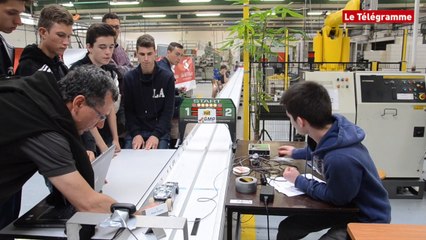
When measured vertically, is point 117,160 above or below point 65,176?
below

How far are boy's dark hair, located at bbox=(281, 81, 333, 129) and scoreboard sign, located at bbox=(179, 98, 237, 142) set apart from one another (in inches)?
26.7

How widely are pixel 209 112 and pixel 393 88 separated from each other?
6.62 ft

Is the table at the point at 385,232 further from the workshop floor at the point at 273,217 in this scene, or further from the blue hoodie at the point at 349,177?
the workshop floor at the point at 273,217

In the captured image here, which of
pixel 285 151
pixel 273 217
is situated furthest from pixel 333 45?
pixel 285 151

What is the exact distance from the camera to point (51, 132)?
0.98 m

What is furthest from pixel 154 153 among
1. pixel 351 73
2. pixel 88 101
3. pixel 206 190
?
pixel 351 73

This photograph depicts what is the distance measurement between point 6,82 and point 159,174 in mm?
778

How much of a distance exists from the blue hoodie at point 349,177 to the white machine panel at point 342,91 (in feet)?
5.74

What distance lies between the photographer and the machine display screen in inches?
125

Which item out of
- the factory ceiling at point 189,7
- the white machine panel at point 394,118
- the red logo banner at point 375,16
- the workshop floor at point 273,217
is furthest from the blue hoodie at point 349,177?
the factory ceiling at point 189,7

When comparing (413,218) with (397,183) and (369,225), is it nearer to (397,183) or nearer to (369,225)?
(397,183)

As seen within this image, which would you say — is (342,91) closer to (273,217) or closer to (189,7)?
(273,217)

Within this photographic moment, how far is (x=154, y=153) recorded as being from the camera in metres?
2.01

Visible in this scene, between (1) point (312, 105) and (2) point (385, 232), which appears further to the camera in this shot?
(1) point (312, 105)
